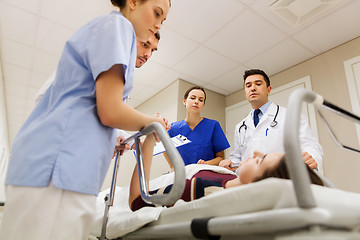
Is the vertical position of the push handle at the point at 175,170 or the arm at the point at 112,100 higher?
the arm at the point at 112,100

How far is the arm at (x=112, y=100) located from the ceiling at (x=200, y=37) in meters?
1.95

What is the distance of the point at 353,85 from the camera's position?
2.64m

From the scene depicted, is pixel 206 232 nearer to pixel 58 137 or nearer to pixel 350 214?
pixel 350 214

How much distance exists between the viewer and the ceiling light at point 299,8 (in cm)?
230

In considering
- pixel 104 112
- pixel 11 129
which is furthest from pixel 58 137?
pixel 11 129

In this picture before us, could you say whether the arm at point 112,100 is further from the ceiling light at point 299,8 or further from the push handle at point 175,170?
the ceiling light at point 299,8

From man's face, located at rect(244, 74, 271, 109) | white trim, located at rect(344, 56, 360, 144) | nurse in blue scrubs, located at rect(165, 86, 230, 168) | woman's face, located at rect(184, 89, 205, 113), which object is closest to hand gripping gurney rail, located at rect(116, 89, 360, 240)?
nurse in blue scrubs, located at rect(165, 86, 230, 168)

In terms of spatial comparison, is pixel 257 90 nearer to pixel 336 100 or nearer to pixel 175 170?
pixel 336 100

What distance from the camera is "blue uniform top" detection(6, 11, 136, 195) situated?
674 millimetres

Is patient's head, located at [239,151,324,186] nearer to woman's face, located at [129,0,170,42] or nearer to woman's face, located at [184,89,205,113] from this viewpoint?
woman's face, located at [129,0,170,42]

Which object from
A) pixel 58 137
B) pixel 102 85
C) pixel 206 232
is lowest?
pixel 206 232

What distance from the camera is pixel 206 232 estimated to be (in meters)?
0.64

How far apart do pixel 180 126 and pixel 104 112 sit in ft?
5.55

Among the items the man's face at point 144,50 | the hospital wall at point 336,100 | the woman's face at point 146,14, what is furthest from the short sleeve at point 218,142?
the woman's face at point 146,14
